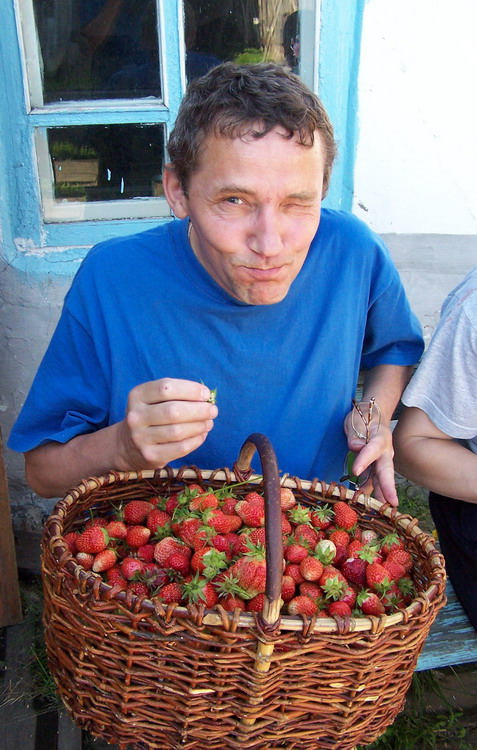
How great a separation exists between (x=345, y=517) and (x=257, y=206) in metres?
0.63

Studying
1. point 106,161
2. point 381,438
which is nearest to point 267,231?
point 381,438

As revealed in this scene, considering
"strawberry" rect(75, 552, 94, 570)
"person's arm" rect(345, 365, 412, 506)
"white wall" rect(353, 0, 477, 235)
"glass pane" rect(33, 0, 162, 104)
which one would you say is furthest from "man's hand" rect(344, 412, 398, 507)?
"glass pane" rect(33, 0, 162, 104)

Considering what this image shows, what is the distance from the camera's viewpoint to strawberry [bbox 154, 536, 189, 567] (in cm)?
124

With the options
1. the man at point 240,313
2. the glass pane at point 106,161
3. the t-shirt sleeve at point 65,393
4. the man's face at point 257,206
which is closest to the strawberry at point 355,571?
the man at point 240,313

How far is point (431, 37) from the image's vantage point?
7.38ft

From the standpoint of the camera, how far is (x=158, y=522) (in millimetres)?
1320

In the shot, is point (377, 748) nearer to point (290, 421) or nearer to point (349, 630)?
point (290, 421)

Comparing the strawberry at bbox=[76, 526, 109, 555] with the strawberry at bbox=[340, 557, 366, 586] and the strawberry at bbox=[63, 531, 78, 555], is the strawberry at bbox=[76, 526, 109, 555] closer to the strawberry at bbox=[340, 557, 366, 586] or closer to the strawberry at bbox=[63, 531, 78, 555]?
the strawberry at bbox=[63, 531, 78, 555]

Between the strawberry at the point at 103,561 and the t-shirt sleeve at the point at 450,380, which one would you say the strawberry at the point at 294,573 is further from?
the t-shirt sleeve at the point at 450,380

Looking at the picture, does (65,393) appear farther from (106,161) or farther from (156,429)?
(106,161)

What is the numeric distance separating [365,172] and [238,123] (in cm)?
122

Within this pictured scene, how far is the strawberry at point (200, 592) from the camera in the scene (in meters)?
1.10

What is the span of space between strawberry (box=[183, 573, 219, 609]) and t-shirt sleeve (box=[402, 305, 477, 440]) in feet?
2.28

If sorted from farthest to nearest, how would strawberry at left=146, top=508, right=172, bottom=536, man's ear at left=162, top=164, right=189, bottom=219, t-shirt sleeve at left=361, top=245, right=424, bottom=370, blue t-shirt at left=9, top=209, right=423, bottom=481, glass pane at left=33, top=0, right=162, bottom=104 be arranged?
1. glass pane at left=33, top=0, right=162, bottom=104
2. t-shirt sleeve at left=361, top=245, right=424, bottom=370
3. blue t-shirt at left=9, top=209, right=423, bottom=481
4. man's ear at left=162, top=164, right=189, bottom=219
5. strawberry at left=146, top=508, right=172, bottom=536
